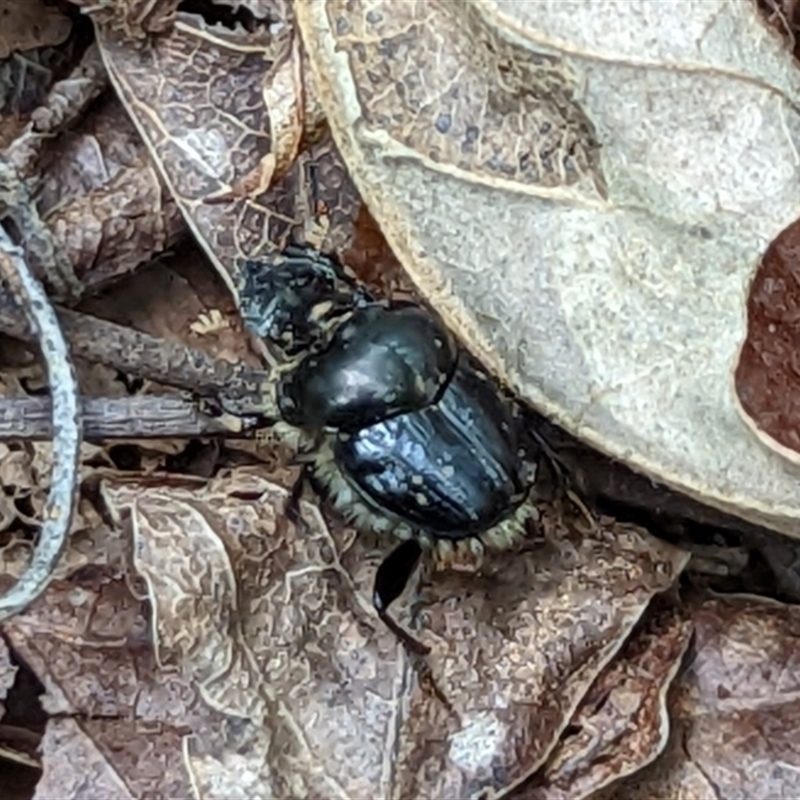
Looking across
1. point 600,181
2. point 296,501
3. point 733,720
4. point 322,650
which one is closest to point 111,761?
point 322,650

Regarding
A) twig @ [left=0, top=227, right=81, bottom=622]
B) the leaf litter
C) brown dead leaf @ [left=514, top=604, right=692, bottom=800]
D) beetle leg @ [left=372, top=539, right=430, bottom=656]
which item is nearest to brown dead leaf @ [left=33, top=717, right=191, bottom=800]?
the leaf litter

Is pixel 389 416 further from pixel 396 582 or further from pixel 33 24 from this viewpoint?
pixel 33 24

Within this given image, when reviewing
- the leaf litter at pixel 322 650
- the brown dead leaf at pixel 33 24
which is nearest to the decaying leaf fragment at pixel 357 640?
the leaf litter at pixel 322 650

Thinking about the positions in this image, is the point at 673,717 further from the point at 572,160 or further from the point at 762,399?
the point at 572,160

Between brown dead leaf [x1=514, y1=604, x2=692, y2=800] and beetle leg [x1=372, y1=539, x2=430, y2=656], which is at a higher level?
beetle leg [x1=372, y1=539, x2=430, y2=656]

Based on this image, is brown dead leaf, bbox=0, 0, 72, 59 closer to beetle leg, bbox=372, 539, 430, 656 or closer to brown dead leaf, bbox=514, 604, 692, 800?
beetle leg, bbox=372, 539, 430, 656
